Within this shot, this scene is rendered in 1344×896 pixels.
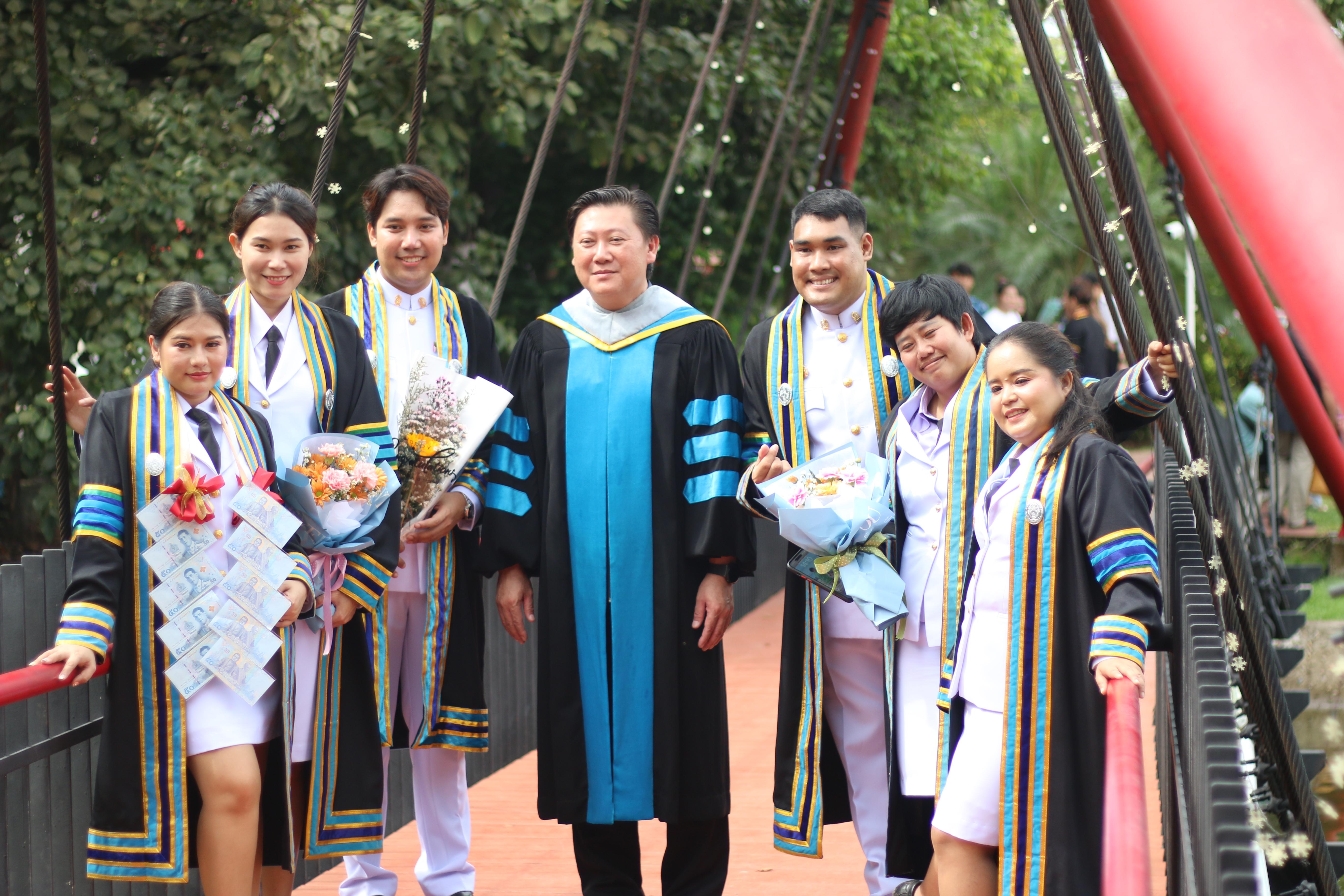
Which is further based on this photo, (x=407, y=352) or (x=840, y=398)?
(x=407, y=352)

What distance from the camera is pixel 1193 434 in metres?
2.62

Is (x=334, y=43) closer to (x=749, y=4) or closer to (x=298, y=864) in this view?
(x=749, y=4)

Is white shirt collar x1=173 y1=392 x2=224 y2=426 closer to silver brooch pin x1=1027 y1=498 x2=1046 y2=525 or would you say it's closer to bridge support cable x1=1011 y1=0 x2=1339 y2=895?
silver brooch pin x1=1027 y1=498 x2=1046 y2=525

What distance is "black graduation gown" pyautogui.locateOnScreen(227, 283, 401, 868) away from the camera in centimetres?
330

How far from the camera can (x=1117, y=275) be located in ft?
10.2

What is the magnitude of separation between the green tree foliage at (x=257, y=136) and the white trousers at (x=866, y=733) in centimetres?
324

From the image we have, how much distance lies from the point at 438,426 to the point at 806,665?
1.10m

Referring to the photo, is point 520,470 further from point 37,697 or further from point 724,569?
point 37,697

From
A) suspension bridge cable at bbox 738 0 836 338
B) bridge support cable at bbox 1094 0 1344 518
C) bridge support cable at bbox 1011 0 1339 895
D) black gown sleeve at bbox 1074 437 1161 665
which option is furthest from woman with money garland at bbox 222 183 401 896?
suspension bridge cable at bbox 738 0 836 338

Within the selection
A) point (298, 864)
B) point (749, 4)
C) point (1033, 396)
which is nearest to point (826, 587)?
point (1033, 396)

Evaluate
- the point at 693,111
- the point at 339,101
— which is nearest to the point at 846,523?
the point at 339,101

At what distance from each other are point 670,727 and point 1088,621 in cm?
115

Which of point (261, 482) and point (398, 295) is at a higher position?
point (398, 295)

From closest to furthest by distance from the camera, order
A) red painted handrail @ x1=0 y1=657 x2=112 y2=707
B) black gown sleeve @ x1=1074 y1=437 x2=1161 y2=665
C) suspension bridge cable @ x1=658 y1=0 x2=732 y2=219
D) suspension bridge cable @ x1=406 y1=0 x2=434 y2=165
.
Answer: black gown sleeve @ x1=1074 y1=437 x2=1161 y2=665 → red painted handrail @ x1=0 y1=657 x2=112 y2=707 → suspension bridge cable @ x1=406 y1=0 x2=434 y2=165 → suspension bridge cable @ x1=658 y1=0 x2=732 y2=219
